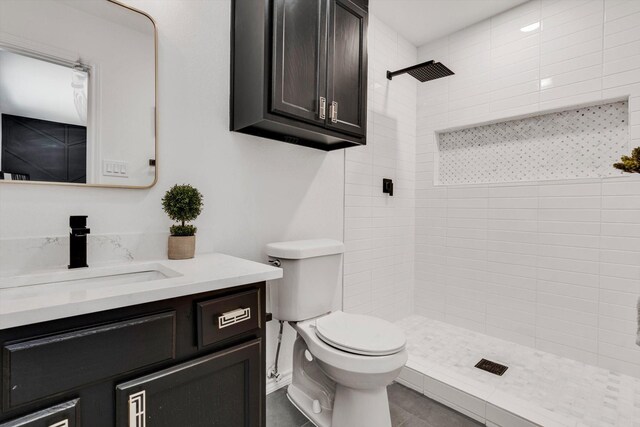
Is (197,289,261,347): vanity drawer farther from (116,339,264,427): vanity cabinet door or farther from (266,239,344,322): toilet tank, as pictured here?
(266,239,344,322): toilet tank

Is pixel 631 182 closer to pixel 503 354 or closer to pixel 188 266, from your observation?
pixel 503 354

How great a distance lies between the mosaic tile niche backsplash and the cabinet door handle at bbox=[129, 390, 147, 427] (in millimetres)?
2644

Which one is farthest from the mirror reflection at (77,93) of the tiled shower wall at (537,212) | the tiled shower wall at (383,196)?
the tiled shower wall at (537,212)

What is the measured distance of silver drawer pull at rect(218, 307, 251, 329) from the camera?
0.92 meters

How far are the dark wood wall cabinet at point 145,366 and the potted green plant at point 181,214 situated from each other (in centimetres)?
44

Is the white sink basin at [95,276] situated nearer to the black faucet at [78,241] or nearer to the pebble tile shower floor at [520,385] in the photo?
the black faucet at [78,241]

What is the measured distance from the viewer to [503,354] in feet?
7.12

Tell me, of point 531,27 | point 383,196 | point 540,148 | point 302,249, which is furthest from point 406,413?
point 531,27

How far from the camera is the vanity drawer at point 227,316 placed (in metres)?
0.88

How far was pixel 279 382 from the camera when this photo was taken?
5.89ft

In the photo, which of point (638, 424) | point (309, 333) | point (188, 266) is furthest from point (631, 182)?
point (188, 266)

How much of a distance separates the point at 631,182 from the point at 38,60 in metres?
3.03

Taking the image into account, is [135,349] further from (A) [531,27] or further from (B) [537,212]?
(A) [531,27]

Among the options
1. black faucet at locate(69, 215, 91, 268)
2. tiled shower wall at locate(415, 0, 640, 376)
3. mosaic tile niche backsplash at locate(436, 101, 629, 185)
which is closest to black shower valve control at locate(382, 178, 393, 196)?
tiled shower wall at locate(415, 0, 640, 376)
